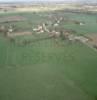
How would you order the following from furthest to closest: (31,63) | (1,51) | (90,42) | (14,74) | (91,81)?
1. (90,42)
2. (1,51)
3. (31,63)
4. (14,74)
5. (91,81)

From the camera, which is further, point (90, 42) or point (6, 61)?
point (90, 42)

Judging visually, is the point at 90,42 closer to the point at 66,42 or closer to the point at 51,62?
the point at 66,42

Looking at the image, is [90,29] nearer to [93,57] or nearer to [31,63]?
[93,57]

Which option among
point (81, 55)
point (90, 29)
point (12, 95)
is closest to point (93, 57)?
point (81, 55)

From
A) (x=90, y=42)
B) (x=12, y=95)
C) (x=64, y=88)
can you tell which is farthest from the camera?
(x=90, y=42)

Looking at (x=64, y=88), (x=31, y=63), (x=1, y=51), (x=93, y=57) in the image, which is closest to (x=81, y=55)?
(x=93, y=57)

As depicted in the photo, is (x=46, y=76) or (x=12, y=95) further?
(x=46, y=76)
